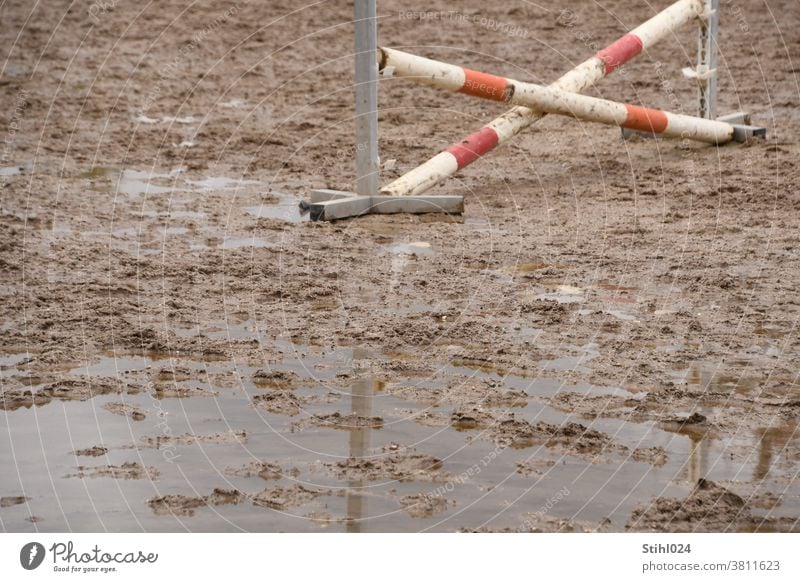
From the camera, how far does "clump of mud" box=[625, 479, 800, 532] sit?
4.42 m

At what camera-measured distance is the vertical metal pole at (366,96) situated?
8445 millimetres

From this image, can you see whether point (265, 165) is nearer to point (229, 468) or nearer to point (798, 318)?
point (798, 318)

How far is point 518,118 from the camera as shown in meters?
9.31

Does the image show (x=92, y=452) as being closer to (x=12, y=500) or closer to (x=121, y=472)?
(x=121, y=472)

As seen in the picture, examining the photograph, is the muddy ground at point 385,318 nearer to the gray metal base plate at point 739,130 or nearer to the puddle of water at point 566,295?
the puddle of water at point 566,295

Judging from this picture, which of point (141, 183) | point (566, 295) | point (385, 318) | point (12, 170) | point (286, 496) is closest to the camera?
point (286, 496)

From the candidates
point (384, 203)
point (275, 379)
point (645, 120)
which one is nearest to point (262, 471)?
point (275, 379)

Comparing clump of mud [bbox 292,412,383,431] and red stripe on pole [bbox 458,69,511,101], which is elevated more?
red stripe on pole [bbox 458,69,511,101]

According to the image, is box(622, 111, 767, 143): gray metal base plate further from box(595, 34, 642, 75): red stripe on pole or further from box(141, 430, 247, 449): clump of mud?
box(141, 430, 247, 449): clump of mud

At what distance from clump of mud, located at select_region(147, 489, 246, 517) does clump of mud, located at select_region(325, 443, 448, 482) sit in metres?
0.42

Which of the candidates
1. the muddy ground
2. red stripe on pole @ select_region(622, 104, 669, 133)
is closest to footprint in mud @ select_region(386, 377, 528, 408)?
the muddy ground

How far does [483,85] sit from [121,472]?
4.75 metres

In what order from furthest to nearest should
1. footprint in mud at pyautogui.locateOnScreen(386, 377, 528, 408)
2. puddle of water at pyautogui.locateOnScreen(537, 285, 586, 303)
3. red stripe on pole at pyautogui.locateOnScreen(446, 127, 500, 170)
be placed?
red stripe on pole at pyautogui.locateOnScreen(446, 127, 500, 170) < puddle of water at pyautogui.locateOnScreen(537, 285, 586, 303) < footprint in mud at pyautogui.locateOnScreen(386, 377, 528, 408)

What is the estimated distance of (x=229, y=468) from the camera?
191 inches
